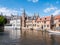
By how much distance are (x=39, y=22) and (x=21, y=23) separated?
2089 centimetres

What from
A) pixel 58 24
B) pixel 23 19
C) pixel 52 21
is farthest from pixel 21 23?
pixel 58 24

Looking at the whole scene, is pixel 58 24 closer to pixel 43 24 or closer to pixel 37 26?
pixel 43 24

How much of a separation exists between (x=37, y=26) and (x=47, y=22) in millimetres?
10382

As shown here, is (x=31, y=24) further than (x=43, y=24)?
Yes

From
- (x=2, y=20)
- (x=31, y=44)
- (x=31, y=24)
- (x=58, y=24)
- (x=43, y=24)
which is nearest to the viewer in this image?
(x=31, y=44)

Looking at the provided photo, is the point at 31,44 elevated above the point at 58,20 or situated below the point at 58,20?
below

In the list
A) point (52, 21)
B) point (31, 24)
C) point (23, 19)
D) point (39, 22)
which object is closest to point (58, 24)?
point (52, 21)

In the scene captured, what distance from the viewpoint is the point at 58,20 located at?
229 ft

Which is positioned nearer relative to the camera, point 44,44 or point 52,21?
point 44,44

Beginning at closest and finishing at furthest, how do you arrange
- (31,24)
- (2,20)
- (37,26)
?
(37,26)
(31,24)
(2,20)

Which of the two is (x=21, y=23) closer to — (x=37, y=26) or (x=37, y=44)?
(x=37, y=26)

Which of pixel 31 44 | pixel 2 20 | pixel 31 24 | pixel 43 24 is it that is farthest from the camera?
pixel 2 20

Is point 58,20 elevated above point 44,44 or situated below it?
above

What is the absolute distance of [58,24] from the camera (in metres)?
67.3
